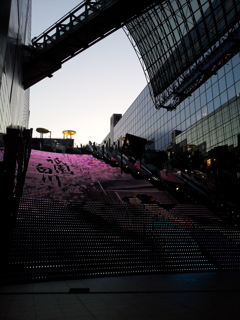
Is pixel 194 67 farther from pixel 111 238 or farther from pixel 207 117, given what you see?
pixel 111 238

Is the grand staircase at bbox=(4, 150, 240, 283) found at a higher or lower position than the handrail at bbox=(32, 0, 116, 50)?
lower

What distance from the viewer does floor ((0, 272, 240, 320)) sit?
5016 mm

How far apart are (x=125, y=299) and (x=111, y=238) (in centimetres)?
521

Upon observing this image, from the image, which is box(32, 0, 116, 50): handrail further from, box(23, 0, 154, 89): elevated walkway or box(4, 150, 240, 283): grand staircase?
box(4, 150, 240, 283): grand staircase

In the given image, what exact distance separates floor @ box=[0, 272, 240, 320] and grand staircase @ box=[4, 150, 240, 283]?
1002 mm

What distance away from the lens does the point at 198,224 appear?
46.1 feet

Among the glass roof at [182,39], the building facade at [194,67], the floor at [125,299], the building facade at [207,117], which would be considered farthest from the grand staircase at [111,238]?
the glass roof at [182,39]

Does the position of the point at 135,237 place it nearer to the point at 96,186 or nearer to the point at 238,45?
the point at 96,186

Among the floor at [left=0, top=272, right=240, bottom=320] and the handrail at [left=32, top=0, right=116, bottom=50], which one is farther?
the handrail at [left=32, top=0, right=116, bottom=50]

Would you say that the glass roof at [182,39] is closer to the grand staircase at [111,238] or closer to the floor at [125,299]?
the grand staircase at [111,238]

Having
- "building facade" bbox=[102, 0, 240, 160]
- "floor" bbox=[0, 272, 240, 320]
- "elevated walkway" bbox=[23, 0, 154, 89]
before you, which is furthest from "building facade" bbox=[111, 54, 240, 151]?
"floor" bbox=[0, 272, 240, 320]

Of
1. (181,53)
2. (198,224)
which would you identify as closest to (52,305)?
(198,224)

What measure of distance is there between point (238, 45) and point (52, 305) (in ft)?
99.1

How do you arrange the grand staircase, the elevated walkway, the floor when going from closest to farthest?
the floor → the grand staircase → the elevated walkway
